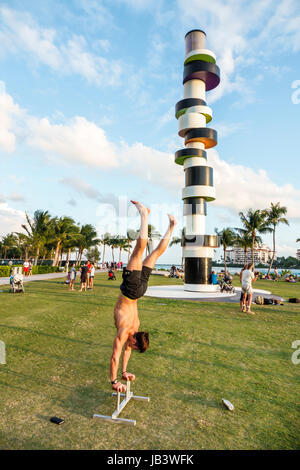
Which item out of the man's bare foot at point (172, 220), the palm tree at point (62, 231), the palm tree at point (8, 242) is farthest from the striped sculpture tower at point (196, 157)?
the palm tree at point (8, 242)

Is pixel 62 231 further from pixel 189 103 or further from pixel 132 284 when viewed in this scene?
pixel 132 284

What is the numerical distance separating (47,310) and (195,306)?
6.22 meters

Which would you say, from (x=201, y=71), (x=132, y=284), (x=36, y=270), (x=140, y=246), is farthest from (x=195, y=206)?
(x=36, y=270)

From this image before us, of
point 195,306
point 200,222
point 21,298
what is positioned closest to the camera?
point 195,306

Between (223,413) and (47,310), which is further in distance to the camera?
(47,310)

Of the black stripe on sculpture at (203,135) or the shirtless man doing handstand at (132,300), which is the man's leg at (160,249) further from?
the black stripe on sculpture at (203,135)

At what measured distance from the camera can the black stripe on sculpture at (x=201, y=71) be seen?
1958 cm

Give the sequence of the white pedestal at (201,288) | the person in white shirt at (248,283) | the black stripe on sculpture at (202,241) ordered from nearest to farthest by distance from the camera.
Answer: the person in white shirt at (248,283), the white pedestal at (201,288), the black stripe on sculpture at (202,241)

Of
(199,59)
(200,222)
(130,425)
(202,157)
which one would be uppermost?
(199,59)

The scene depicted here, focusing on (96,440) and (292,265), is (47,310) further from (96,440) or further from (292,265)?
(292,265)

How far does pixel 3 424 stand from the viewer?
3.32 m

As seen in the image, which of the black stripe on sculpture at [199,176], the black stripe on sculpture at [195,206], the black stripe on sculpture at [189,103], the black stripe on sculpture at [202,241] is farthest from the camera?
the black stripe on sculpture at [189,103]

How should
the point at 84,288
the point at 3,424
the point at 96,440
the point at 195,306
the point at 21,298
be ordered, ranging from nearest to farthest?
the point at 96,440 → the point at 3,424 → the point at 195,306 → the point at 21,298 → the point at 84,288

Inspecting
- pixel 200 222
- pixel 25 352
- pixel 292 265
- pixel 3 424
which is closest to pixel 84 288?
pixel 200 222
